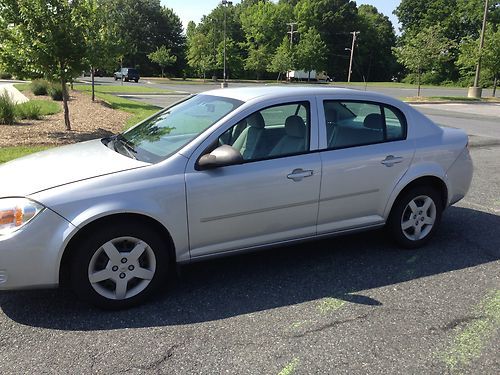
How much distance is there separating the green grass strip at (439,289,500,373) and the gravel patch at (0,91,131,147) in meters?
8.88

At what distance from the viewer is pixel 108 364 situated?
274 cm

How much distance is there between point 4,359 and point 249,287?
5.81ft

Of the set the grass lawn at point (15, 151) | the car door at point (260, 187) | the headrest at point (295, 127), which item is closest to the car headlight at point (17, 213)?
the car door at point (260, 187)

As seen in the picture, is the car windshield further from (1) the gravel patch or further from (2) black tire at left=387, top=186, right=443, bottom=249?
(1) the gravel patch

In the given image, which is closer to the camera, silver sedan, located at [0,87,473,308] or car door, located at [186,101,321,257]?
→ silver sedan, located at [0,87,473,308]

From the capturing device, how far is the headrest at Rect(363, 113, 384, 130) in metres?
4.36

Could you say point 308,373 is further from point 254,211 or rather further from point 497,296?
point 497,296

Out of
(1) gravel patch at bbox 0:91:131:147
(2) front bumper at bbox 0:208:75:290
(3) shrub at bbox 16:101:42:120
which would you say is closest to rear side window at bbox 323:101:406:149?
(2) front bumper at bbox 0:208:75:290

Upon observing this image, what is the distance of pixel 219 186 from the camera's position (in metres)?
3.46

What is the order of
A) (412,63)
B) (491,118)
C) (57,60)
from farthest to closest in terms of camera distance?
(412,63)
(491,118)
(57,60)

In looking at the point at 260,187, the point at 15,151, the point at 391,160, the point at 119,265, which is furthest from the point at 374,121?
the point at 15,151

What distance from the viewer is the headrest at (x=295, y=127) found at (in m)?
3.95

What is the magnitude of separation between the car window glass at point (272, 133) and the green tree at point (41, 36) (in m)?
8.08

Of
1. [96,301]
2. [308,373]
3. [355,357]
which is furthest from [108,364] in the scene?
[355,357]
